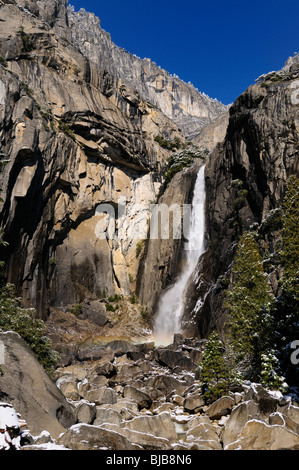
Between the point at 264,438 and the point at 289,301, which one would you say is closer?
the point at 264,438

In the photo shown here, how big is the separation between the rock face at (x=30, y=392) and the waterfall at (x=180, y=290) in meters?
27.3

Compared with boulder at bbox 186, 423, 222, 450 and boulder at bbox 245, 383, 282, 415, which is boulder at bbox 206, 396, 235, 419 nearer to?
boulder at bbox 245, 383, 282, 415

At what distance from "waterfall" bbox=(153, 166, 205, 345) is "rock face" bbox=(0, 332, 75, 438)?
27275 mm

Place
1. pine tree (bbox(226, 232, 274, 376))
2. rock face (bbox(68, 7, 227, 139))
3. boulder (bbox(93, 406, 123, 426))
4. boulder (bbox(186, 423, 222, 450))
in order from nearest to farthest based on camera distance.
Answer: boulder (bbox(186, 423, 222, 450))
boulder (bbox(93, 406, 123, 426))
pine tree (bbox(226, 232, 274, 376))
rock face (bbox(68, 7, 227, 139))

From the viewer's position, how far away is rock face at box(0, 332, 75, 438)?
1235 cm

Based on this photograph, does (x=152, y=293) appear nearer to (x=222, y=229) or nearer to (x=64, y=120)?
(x=222, y=229)

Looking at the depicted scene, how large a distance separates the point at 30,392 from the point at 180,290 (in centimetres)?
3113

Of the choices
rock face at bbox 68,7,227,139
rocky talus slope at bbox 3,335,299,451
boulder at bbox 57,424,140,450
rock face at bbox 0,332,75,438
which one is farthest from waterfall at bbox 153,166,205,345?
rock face at bbox 68,7,227,139

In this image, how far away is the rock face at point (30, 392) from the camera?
12.4m

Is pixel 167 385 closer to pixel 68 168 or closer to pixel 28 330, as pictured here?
pixel 28 330

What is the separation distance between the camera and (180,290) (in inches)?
1709

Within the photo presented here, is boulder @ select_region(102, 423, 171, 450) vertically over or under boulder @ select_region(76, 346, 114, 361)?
over

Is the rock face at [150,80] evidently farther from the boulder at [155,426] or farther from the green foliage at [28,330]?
the boulder at [155,426]

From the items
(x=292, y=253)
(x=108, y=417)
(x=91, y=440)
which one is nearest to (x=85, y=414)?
(x=108, y=417)
